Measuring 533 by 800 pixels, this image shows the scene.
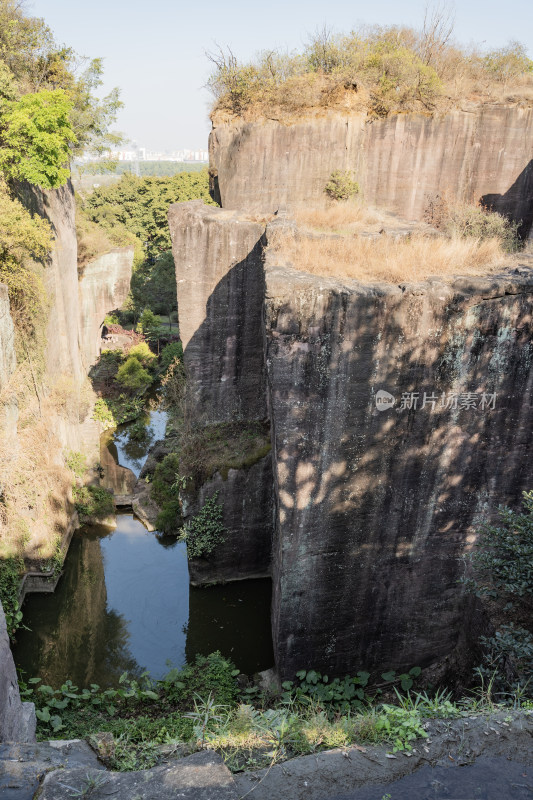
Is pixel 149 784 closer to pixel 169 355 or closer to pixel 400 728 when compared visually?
pixel 400 728

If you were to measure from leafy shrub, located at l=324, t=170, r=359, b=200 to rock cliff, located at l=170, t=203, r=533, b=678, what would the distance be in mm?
7404

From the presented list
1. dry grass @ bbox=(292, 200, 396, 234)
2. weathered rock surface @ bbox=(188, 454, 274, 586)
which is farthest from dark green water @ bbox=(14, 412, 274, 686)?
dry grass @ bbox=(292, 200, 396, 234)

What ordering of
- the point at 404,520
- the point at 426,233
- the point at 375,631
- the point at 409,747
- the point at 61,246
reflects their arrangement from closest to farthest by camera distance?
the point at 409,747 < the point at 404,520 < the point at 375,631 < the point at 426,233 < the point at 61,246

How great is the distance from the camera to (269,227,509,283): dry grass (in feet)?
20.1

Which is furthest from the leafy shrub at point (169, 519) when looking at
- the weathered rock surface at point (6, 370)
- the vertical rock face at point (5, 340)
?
the vertical rock face at point (5, 340)

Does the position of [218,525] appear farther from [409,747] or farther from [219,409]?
[409,747]

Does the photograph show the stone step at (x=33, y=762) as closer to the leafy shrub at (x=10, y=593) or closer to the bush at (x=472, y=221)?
the leafy shrub at (x=10, y=593)

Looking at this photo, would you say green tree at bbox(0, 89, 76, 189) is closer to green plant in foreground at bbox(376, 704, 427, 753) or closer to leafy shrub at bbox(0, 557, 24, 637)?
leafy shrub at bbox(0, 557, 24, 637)

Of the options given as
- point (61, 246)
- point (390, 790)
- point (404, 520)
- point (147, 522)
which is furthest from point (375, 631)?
point (61, 246)

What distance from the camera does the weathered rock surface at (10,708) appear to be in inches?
174

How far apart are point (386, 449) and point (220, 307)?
4.82 m

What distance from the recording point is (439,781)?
9.48 feet

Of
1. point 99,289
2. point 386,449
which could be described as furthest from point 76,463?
point 386,449

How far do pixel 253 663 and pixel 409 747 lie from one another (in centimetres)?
600
